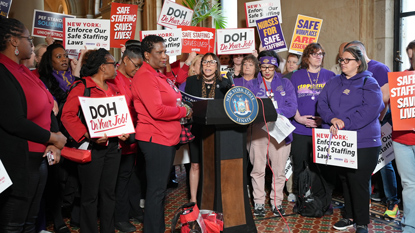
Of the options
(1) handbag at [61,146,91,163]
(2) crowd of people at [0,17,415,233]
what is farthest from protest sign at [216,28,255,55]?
(1) handbag at [61,146,91,163]

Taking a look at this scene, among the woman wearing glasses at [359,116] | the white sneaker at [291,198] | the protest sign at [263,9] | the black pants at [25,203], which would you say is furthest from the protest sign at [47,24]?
the woman wearing glasses at [359,116]

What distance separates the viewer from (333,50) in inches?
274

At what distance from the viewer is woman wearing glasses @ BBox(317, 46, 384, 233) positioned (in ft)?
13.1

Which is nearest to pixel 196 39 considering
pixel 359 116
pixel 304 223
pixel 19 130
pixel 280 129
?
pixel 280 129

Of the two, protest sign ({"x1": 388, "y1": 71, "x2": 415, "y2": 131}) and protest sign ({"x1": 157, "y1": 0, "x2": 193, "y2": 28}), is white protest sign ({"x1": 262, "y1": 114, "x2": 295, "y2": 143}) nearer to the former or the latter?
protest sign ({"x1": 388, "y1": 71, "x2": 415, "y2": 131})

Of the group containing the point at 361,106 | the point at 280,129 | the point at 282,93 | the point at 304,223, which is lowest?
the point at 304,223

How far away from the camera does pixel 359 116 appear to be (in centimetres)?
398

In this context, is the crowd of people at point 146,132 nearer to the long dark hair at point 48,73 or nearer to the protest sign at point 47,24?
the long dark hair at point 48,73

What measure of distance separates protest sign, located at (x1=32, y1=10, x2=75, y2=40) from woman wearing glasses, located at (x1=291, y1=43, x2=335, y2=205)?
158 inches

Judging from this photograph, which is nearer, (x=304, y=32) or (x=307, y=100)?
(x=307, y=100)

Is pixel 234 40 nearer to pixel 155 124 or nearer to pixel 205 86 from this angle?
pixel 205 86

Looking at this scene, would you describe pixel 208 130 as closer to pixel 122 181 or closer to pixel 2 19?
pixel 122 181

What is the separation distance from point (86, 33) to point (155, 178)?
3339mm

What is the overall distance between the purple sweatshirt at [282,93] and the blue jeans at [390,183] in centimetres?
126
